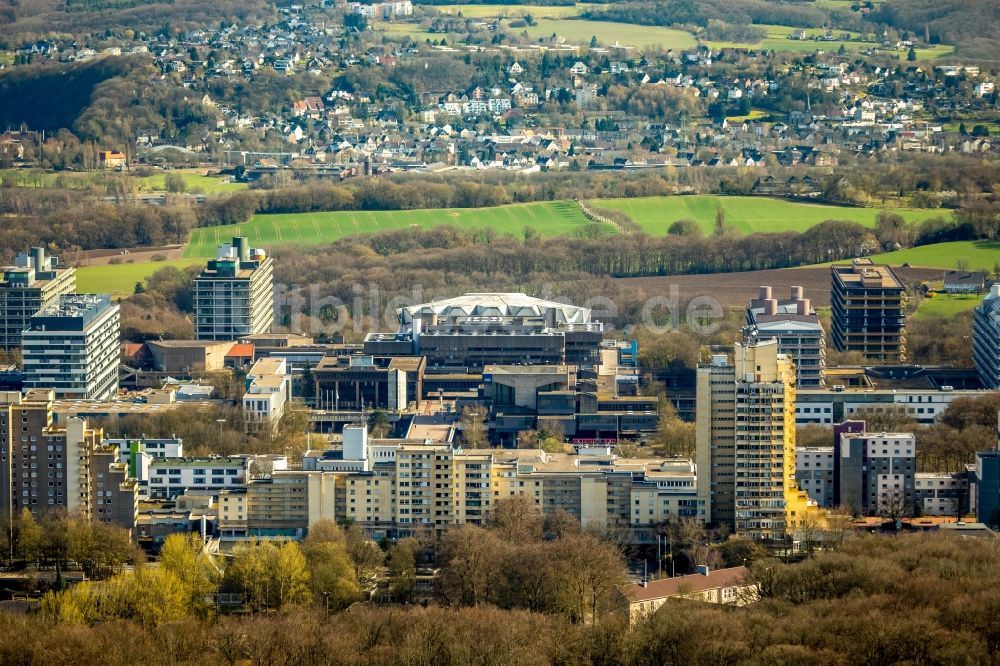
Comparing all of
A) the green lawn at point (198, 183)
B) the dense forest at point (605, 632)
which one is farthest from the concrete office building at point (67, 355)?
the green lawn at point (198, 183)

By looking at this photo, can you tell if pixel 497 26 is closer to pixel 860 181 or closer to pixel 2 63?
pixel 2 63

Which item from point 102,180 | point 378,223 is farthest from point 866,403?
point 102,180

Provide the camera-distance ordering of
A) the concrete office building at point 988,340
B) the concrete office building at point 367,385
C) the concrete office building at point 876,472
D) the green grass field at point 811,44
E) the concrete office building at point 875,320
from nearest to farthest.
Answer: the concrete office building at point 876,472
the concrete office building at point 367,385
the concrete office building at point 988,340
the concrete office building at point 875,320
the green grass field at point 811,44

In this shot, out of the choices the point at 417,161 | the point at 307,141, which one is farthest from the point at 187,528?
the point at 307,141

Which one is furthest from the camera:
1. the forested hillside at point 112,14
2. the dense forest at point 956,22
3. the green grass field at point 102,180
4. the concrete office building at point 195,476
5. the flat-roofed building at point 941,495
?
the forested hillside at point 112,14

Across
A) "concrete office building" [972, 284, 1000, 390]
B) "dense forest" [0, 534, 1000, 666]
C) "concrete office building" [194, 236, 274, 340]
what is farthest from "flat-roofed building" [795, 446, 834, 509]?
"concrete office building" [194, 236, 274, 340]

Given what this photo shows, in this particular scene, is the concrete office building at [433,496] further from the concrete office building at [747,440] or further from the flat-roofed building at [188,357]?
the flat-roofed building at [188,357]

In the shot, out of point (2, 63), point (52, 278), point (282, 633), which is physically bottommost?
point (282, 633)
